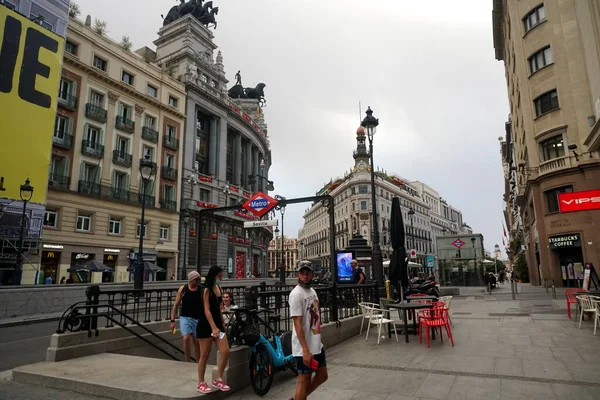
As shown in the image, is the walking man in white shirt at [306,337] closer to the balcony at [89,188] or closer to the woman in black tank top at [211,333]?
the woman in black tank top at [211,333]

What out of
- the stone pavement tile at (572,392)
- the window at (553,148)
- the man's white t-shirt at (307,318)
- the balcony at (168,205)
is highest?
the window at (553,148)

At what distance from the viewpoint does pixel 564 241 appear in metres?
23.9

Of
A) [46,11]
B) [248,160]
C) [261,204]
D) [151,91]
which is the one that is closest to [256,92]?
[248,160]

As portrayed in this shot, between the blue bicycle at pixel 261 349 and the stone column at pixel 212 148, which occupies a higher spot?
the stone column at pixel 212 148

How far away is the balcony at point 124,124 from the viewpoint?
108 feet

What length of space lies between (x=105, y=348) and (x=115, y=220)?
88.1 ft

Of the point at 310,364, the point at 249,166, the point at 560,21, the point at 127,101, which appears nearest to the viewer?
the point at 310,364

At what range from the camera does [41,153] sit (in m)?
23.0

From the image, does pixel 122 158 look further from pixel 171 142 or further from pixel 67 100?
pixel 67 100

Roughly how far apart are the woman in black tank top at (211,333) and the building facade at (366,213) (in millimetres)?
60545

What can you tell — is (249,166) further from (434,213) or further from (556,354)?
(434,213)

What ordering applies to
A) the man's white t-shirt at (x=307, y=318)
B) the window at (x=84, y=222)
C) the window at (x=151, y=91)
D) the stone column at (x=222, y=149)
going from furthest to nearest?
the stone column at (x=222, y=149) → the window at (x=151, y=91) → the window at (x=84, y=222) → the man's white t-shirt at (x=307, y=318)

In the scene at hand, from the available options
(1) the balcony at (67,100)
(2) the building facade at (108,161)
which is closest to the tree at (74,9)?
(2) the building facade at (108,161)

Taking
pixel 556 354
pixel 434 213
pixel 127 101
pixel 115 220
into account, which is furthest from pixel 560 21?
pixel 434 213
